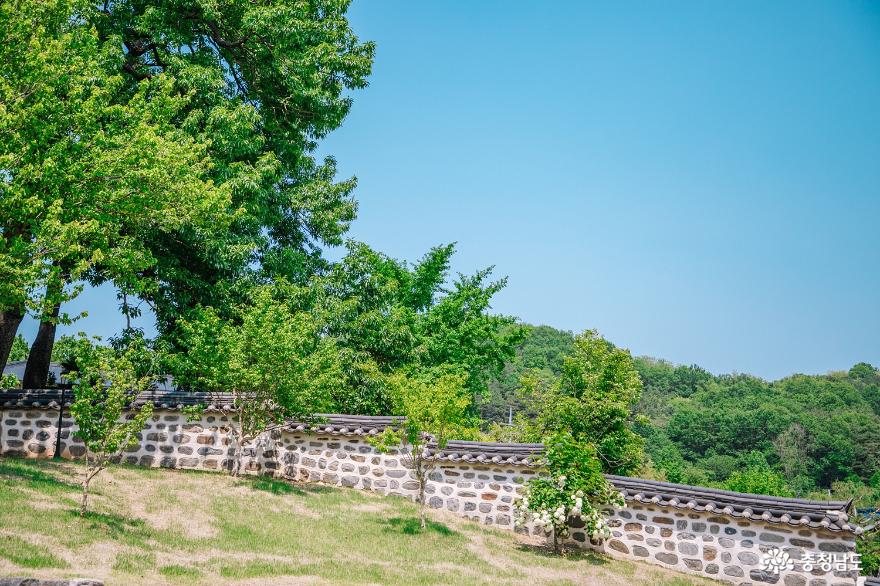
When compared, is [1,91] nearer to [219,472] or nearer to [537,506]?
[219,472]

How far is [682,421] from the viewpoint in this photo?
71.0m

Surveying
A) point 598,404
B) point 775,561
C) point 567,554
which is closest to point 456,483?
point 567,554

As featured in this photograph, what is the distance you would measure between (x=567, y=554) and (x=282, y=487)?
5.88 metres

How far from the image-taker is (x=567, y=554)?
12.0m

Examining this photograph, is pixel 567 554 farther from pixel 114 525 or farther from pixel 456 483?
pixel 114 525

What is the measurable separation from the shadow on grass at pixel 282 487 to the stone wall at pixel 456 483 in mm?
706

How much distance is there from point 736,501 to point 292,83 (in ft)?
51.1

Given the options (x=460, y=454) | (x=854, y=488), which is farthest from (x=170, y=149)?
(x=854, y=488)

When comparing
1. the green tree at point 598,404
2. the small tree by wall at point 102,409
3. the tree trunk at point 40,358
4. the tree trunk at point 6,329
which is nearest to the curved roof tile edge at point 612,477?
the tree trunk at point 6,329

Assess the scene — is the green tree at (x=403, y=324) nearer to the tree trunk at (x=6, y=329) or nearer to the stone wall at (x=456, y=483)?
the stone wall at (x=456, y=483)

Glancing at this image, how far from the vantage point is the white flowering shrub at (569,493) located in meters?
11.7

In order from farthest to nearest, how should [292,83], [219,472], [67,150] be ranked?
[292,83], [219,472], [67,150]

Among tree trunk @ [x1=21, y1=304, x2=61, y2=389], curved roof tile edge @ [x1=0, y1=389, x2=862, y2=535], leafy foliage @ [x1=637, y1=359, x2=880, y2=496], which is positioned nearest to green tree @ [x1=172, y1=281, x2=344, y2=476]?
curved roof tile edge @ [x1=0, y1=389, x2=862, y2=535]

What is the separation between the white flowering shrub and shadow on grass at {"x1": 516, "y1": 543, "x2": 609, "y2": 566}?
0.62 ft
